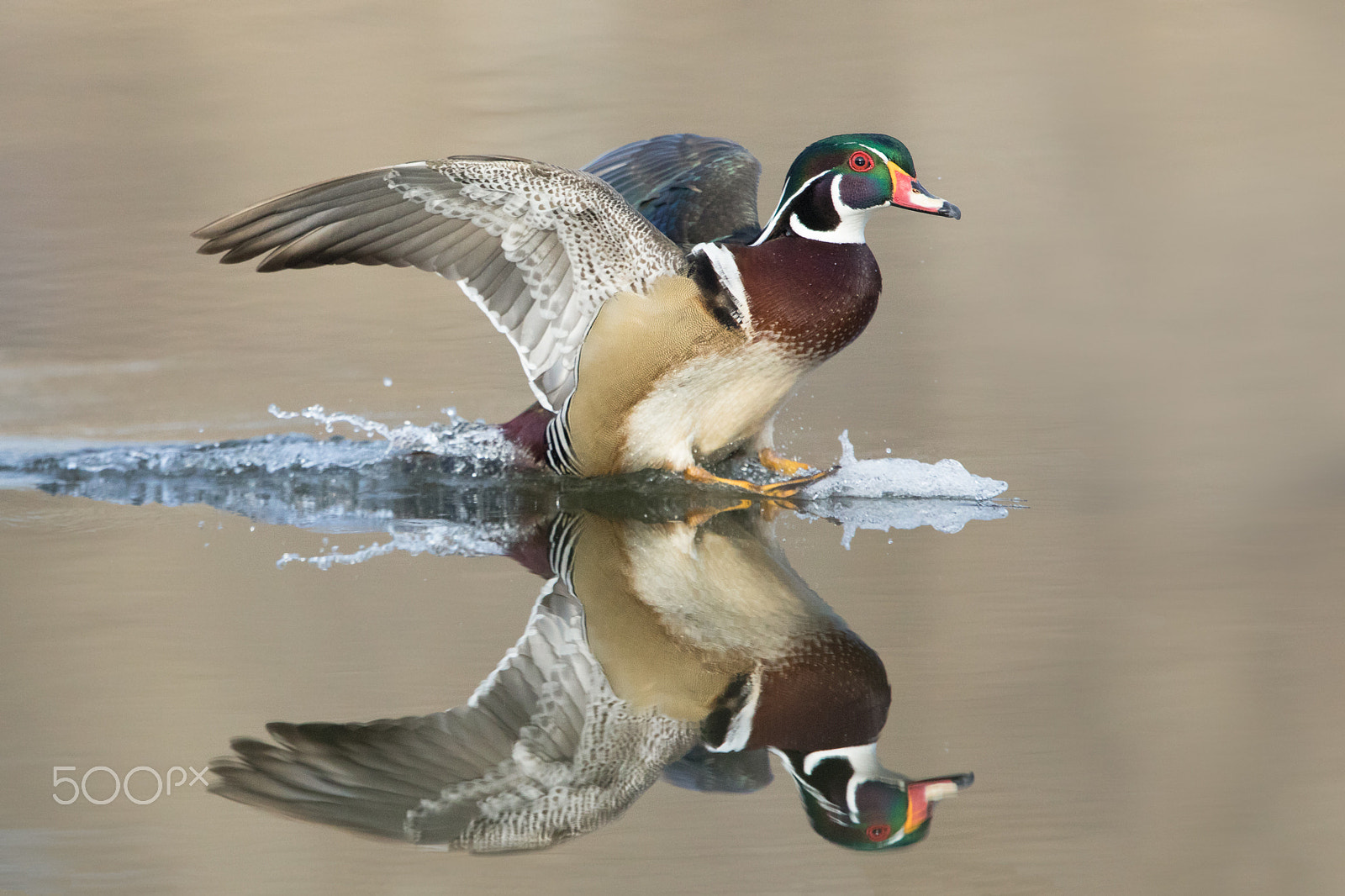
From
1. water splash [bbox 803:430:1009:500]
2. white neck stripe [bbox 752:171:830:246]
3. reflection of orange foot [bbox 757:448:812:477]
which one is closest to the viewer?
water splash [bbox 803:430:1009:500]

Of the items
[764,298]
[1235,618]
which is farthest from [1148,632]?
[764,298]

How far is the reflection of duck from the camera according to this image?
9.20 ft

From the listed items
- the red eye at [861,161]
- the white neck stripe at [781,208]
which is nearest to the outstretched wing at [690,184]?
the white neck stripe at [781,208]

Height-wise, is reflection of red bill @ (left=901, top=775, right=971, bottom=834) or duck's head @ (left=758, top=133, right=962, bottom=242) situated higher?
duck's head @ (left=758, top=133, right=962, bottom=242)

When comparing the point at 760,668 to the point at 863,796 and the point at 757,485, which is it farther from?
Answer: the point at 757,485

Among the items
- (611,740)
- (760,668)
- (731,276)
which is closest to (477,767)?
(611,740)

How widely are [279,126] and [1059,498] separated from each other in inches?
278

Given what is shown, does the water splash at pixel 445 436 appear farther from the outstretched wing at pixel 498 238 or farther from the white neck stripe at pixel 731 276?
the white neck stripe at pixel 731 276

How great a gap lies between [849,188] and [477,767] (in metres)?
2.50

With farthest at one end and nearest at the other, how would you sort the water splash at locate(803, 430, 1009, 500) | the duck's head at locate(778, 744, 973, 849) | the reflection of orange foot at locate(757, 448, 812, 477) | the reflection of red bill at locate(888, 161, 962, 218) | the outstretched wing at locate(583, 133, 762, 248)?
the outstretched wing at locate(583, 133, 762, 248), the reflection of orange foot at locate(757, 448, 812, 477), the reflection of red bill at locate(888, 161, 962, 218), the water splash at locate(803, 430, 1009, 500), the duck's head at locate(778, 744, 973, 849)

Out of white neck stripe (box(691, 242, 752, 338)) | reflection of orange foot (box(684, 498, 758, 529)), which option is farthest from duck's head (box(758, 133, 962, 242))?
reflection of orange foot (box(684, 498, 758, 529))

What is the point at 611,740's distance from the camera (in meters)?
3.03

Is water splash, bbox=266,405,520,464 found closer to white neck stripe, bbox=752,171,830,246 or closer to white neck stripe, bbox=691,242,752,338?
white neck stripe, bbox=691,242,752,338

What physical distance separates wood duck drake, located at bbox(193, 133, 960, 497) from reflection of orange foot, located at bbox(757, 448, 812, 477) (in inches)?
3.0
